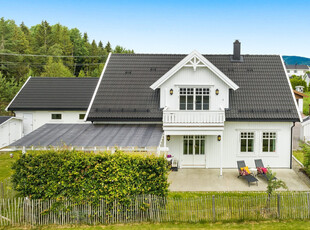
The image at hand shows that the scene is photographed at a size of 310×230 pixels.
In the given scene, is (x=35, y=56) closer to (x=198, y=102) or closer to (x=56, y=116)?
(x=56, y=116)

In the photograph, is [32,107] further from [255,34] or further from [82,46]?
[82,46]

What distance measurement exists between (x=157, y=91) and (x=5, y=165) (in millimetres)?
13289

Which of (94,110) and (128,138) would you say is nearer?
(128,138)

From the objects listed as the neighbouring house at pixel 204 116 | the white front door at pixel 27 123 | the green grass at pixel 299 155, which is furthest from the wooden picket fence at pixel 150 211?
the white front door at pixel 27 123

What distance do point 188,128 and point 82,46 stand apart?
8145cm

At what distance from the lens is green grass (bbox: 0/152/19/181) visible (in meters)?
17.3

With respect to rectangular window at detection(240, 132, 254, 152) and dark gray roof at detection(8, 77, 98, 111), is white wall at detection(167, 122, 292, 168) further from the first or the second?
dark gray roof at detection(8, 77, 98, 111)

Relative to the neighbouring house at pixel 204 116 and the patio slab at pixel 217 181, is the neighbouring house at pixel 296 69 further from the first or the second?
the patio slab at pixel 217 181

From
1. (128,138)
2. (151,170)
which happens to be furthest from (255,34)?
(151,170)

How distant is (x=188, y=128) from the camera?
56.2ft

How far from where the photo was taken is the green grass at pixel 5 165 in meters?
17.3

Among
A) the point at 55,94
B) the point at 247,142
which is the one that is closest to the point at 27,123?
the point at 55,94

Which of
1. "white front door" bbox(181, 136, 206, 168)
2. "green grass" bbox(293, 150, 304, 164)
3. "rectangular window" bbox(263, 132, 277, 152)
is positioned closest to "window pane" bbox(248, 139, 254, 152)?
"rectangular window" bbox(263, 132, 277, 152)

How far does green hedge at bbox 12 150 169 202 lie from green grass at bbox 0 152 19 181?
4.83 meters
